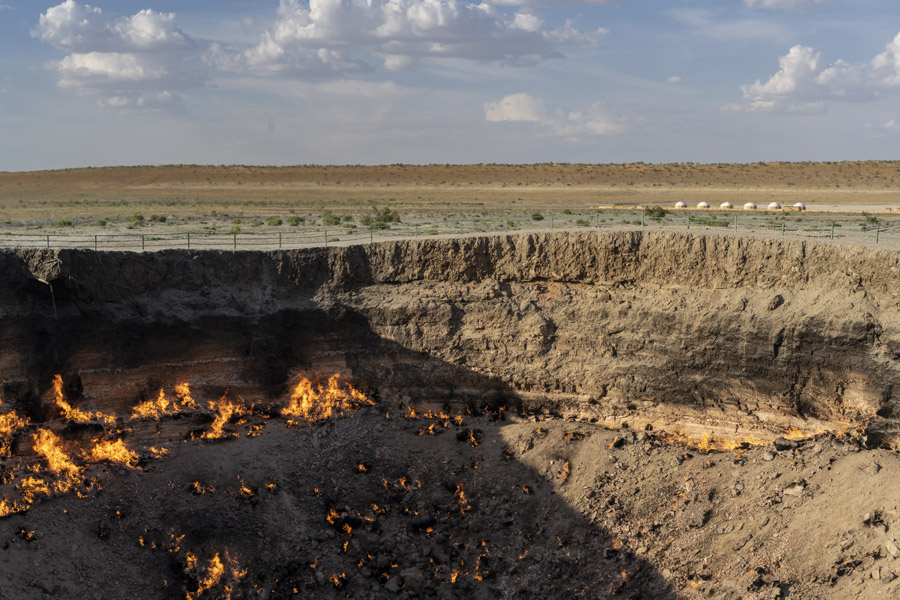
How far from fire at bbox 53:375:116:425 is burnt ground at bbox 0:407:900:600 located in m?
1.55

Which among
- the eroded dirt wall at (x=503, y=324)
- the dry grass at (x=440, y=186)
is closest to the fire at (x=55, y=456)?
the eroded dirt wall at (x=503, y=324)

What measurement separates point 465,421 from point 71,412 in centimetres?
1167

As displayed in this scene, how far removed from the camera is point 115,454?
2262cm

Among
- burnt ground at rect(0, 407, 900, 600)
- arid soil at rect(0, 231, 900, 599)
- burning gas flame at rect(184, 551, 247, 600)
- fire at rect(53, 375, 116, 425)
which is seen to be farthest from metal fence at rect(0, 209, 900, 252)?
→ burning gas flame at rect(184, 551, 247, 600)

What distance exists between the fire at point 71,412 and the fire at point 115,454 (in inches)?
27.2

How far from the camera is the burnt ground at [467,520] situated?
1814 centimetres

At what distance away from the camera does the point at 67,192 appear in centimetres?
10681

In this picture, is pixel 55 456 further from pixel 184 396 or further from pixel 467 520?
pixel 467 520

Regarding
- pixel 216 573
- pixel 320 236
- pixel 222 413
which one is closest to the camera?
pixel 216 573

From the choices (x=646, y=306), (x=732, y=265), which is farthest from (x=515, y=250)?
(x=732, y=265)

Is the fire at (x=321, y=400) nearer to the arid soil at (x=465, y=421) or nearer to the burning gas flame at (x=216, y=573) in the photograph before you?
the arid soil at (x=465, y=421)

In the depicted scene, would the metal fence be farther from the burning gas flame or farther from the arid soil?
the burning gas flame

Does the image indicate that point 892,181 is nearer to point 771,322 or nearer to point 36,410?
point 771,322

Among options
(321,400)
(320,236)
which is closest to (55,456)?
(321,400)
